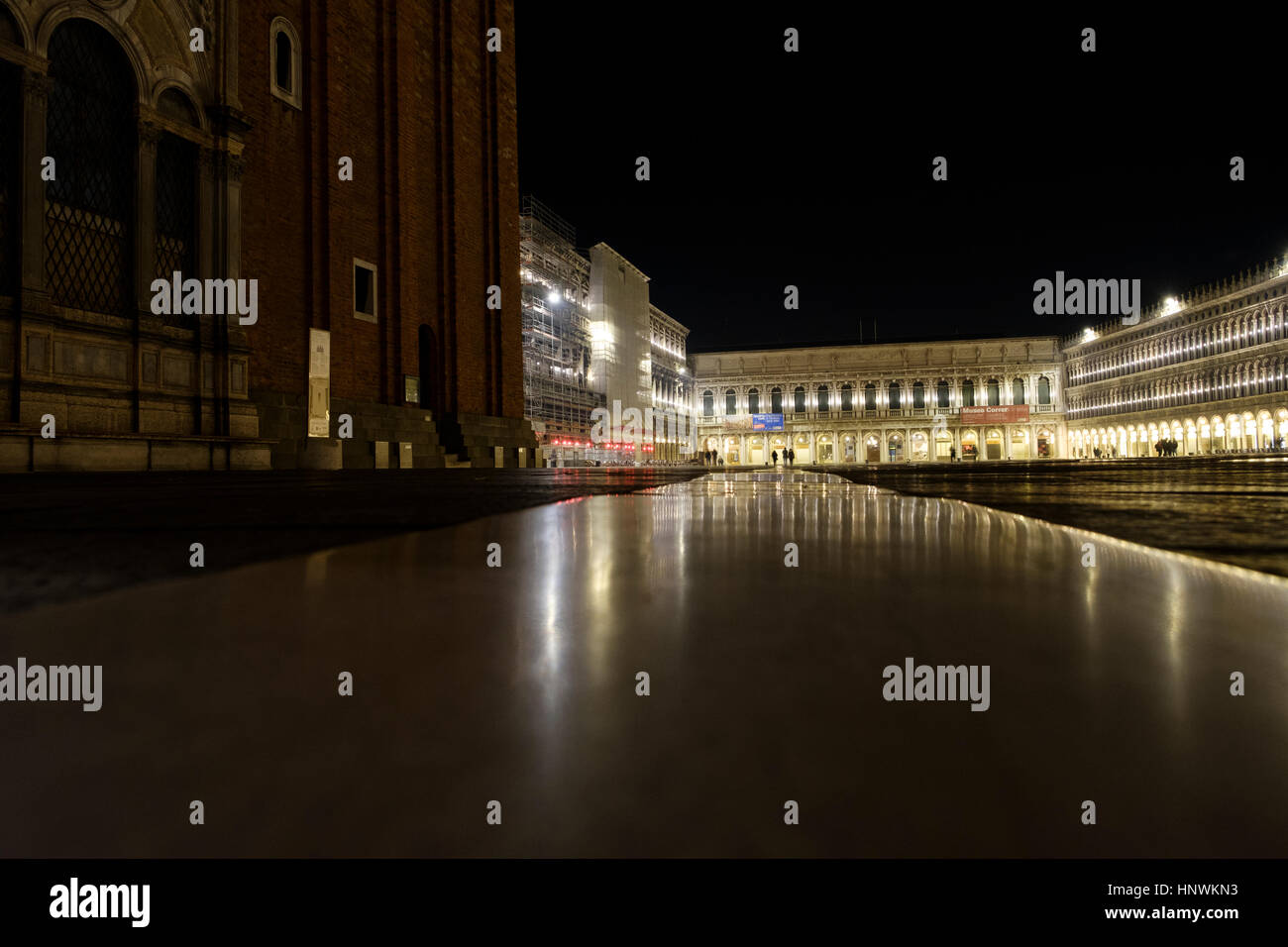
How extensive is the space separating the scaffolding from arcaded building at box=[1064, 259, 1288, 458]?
3804 cm

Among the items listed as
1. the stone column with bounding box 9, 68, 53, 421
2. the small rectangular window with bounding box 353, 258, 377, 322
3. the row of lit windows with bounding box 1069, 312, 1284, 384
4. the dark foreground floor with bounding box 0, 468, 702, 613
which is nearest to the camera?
the dark foreground floor with bounding box 0, 468, 702, 613

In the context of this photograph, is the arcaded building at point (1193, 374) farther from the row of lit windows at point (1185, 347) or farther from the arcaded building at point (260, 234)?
the arcaded building at point (260, 234)

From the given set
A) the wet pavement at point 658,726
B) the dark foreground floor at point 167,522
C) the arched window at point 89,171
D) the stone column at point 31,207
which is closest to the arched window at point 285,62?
the arched window at point 89,171

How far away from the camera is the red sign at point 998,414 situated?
2340 inches

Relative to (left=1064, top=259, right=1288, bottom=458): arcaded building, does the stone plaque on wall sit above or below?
below

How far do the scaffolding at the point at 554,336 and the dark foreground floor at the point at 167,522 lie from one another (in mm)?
25971

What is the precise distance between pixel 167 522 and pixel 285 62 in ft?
41.7

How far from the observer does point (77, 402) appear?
728cm

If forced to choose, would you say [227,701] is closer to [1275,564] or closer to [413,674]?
[413,674]

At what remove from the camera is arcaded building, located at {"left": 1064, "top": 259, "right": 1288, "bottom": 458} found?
36719mm

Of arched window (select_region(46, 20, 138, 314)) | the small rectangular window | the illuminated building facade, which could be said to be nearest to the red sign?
the illuminated building facade

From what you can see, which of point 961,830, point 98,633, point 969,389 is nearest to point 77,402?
point 98,633

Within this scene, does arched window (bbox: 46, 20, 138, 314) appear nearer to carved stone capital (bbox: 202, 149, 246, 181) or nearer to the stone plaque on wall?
carved stone capital (bbox: 202, 149, 246, 181)

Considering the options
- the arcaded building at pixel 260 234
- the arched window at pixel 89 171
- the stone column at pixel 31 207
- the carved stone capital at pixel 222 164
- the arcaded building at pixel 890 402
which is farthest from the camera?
the arcaded building at pixel 890 402
